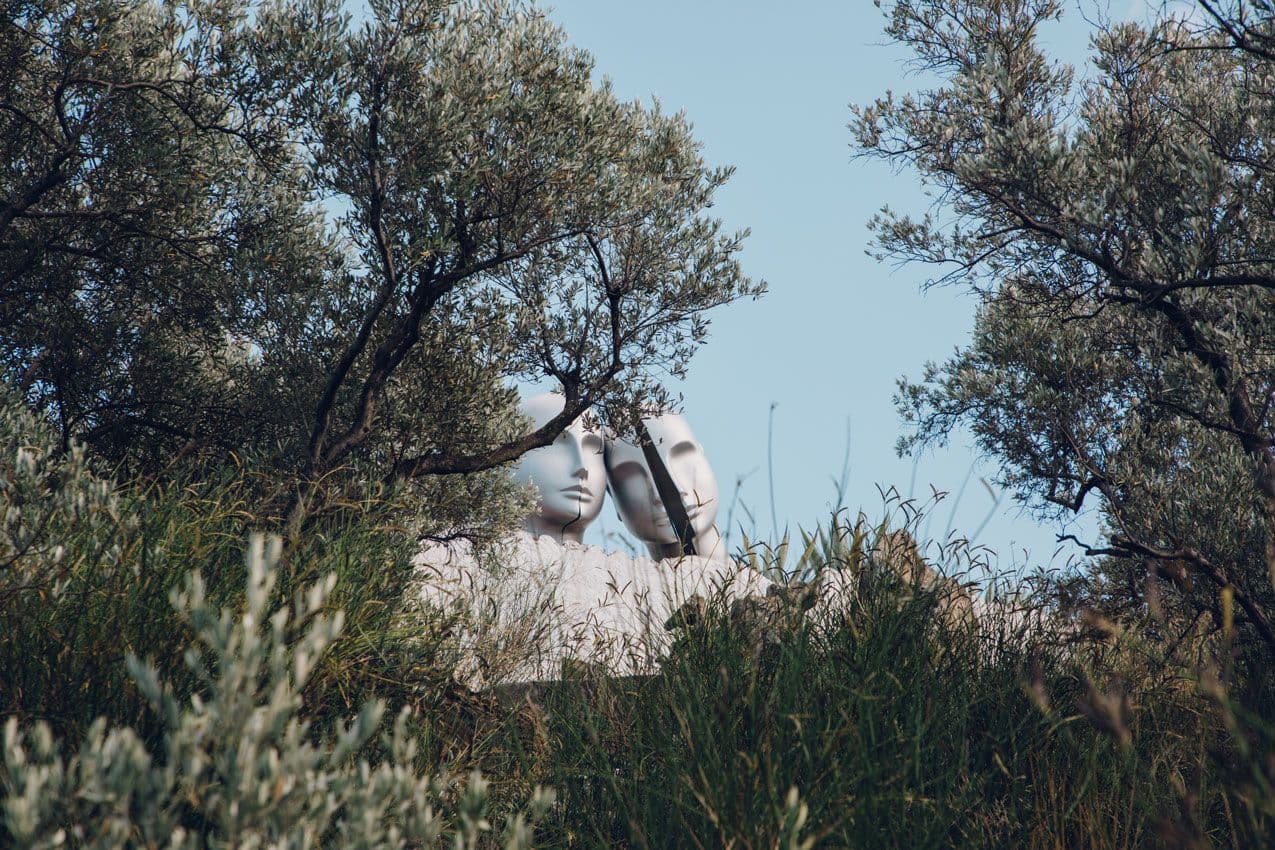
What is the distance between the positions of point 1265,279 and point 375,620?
21.3ft

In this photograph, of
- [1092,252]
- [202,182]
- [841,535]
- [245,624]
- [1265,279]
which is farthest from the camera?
[202,182]

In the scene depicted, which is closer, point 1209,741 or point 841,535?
point 1209,741

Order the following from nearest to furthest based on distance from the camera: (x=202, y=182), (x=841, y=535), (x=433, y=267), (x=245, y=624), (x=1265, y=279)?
(x=245, y=624)
(x=841, y=535)
(x=1265, y=279)
(x=433, y=267)
(x=202, y=182)

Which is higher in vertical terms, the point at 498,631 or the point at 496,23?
the point at 496,23

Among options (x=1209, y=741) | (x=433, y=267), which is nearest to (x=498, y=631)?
(x=433, y=267)

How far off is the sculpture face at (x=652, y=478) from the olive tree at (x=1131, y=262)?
8.93m

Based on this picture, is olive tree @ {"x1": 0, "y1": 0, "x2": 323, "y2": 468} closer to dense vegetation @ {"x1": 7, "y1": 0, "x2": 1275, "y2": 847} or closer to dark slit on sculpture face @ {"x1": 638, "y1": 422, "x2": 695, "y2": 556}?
dense vegetation @ {"x1": 7, "y1": 0, "x2": 1275, "y2": 847}

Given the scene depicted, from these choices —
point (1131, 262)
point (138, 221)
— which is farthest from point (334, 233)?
point (1131, 262)

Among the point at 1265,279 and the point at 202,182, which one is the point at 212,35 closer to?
the point at 202,182

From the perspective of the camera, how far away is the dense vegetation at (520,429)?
479cm

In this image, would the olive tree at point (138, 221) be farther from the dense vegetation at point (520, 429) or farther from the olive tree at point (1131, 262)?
the olive tree at point (1131, 262)

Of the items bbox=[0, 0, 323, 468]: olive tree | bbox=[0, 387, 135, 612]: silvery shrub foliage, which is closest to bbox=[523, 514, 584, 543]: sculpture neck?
bbox=[0, 0, 323, 468]: olive tree

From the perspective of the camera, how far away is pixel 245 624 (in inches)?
115

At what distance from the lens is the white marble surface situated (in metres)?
6.78
